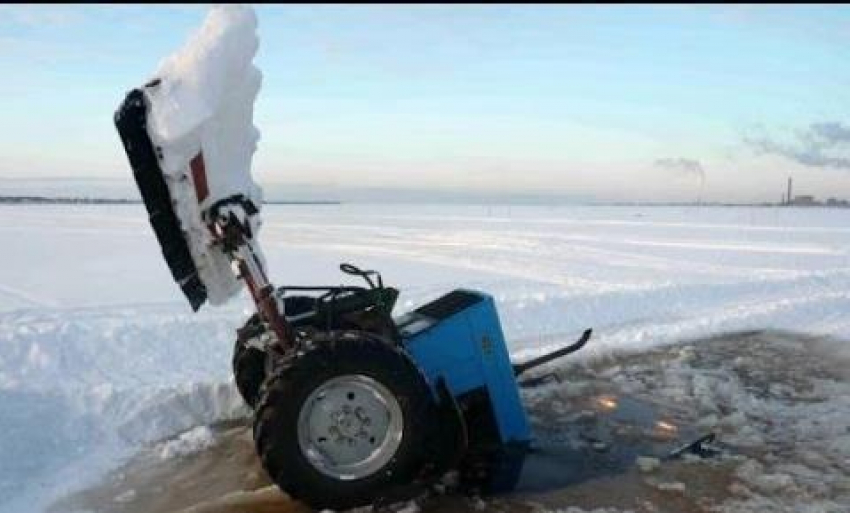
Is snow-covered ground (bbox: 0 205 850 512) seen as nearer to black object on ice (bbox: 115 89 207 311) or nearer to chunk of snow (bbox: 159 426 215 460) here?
chunk of snow (bbox: 159 426 215 460)

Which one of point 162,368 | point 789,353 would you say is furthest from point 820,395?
point 162,368

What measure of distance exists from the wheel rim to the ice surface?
85cm

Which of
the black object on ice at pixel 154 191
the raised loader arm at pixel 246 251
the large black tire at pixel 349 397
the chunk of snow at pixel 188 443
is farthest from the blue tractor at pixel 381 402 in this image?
the chunk of snow at pixel 188 443

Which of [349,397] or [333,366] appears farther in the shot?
[349,397]

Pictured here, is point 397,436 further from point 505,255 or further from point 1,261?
point 505,255

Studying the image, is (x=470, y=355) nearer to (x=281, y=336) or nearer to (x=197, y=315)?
(x=281, y=336)

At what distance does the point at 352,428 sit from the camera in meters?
4.80

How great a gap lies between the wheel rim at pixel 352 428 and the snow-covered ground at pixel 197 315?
1.66 meters

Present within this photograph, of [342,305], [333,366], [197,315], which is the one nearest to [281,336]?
[333,366]

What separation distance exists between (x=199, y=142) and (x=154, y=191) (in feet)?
1.14

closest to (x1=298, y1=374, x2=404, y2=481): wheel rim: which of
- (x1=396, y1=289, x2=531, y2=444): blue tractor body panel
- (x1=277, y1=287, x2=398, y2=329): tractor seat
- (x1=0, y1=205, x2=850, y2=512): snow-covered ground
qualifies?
(x1=396, y1=289, x2=531, y2=444): blue tractor body panel

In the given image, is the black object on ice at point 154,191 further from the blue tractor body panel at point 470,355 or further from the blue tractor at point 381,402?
the blue tractor body panel at point 470,355

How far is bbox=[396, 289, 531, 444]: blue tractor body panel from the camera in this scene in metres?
5.21

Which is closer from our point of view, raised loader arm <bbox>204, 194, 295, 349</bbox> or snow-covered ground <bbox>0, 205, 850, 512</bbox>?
raised loader arm <bbox>204, 194, 295, 349</bbox>
